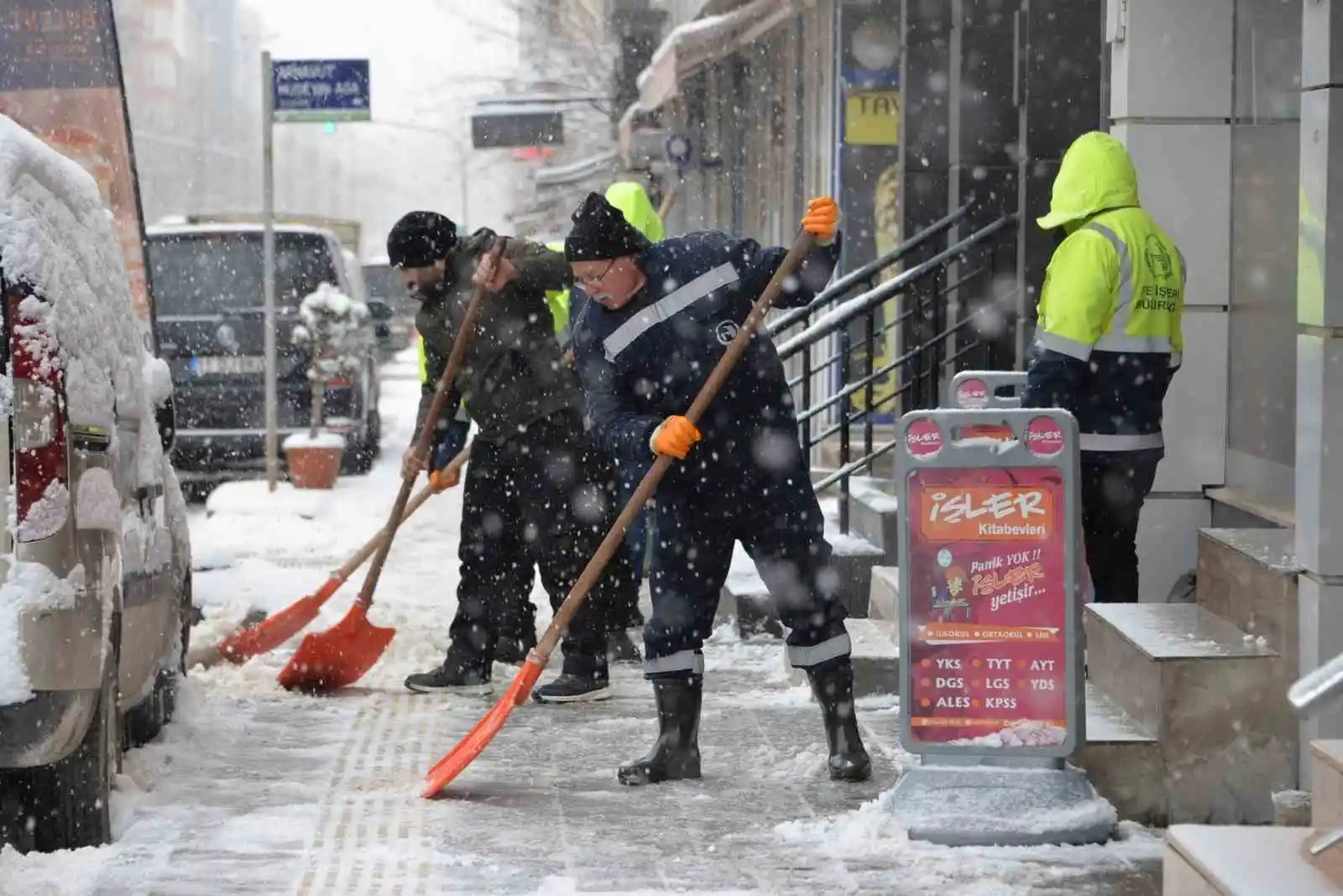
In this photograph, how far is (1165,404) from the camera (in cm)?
762

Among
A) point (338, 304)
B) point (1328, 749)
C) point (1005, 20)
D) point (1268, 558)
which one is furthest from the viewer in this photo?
point (338, 304)

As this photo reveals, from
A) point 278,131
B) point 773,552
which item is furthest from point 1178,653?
point 278,131

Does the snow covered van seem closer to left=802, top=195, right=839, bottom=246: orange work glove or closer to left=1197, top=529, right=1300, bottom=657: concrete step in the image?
left=802, top=195, right=839, bottom=246: orange work glove

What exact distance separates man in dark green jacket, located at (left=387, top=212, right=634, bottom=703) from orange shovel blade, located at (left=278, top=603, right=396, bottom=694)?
0.21 meters

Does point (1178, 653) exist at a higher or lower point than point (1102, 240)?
lower

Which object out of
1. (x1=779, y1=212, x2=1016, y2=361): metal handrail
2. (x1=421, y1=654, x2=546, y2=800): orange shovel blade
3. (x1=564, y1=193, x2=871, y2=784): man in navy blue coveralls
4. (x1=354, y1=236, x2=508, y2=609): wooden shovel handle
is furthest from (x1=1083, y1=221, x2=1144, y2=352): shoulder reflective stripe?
(x1=354, y1=236, x2=508, y2=609): wooden shovel handle

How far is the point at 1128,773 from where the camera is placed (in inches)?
234

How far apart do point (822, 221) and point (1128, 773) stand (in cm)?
181

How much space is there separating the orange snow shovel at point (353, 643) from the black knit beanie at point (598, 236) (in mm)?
1720

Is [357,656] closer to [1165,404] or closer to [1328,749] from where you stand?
[1165,404]

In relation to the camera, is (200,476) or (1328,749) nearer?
(1328,749)

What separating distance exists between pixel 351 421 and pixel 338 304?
41.1 inches

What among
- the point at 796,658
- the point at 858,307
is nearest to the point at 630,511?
the point at 796,658

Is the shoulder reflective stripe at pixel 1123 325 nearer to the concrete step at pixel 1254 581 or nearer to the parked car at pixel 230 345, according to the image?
the concrete step at pixel 1254 581
